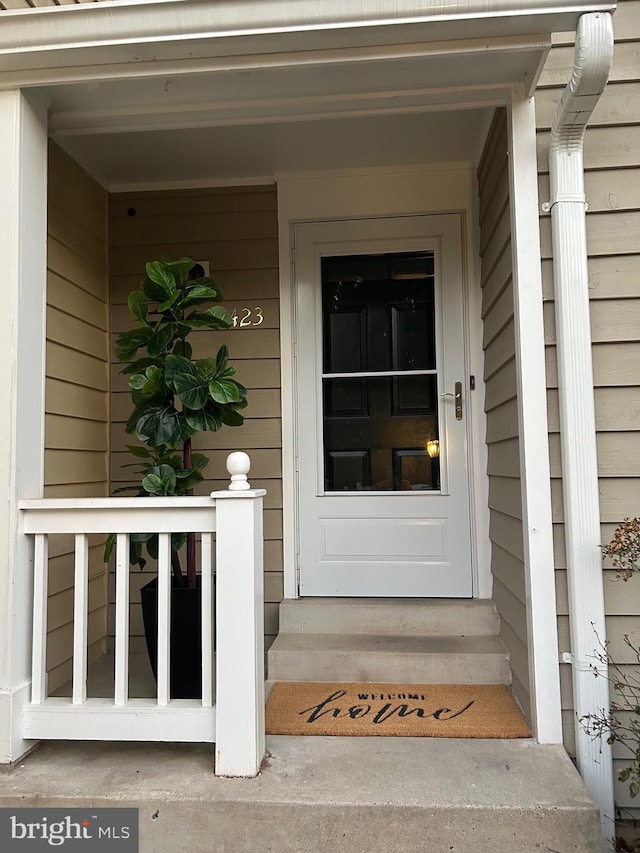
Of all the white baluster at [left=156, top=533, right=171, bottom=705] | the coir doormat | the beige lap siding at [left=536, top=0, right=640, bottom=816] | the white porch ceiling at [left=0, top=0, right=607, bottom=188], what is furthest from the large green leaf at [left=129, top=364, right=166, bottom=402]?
the beige lap siding at [left=536, top=0, right=640, bottom=816]

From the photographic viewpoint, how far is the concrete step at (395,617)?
240 cm

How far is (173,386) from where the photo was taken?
2143mm

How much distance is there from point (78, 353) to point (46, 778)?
168 centimetres

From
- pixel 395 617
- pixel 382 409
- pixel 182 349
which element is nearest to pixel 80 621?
pixel 182 349

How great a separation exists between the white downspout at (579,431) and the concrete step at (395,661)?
48 cm

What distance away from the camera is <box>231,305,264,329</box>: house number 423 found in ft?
9.11

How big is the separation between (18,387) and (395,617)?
67.6 inches

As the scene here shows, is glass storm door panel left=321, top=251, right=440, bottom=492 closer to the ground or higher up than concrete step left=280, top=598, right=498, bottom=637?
higher up

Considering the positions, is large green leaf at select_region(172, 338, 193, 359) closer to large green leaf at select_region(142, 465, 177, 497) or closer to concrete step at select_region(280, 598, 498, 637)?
large green leaf at select_region(142, 465, 177, 497)

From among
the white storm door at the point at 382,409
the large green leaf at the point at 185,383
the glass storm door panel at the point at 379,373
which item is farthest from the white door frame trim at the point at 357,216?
the large green leaf at the point at 185,383

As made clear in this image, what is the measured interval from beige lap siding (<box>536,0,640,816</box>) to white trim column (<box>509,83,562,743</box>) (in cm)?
4

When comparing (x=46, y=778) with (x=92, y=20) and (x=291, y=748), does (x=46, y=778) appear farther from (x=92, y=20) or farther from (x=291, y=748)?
(x=92, y=20)

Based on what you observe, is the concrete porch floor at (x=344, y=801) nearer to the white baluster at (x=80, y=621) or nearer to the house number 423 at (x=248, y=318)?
the white baluster at (x=80, y=621)

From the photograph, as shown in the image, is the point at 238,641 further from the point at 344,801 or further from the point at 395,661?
the point at 395,661
